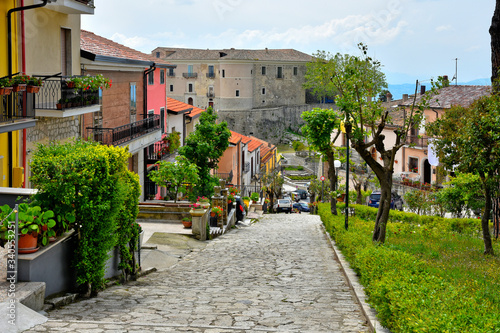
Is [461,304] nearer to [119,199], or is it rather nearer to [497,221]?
[119,199]

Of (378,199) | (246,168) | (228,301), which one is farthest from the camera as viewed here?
(246,168)

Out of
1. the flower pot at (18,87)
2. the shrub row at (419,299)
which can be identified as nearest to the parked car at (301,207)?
the flower pot at (18,87)

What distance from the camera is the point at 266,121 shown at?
98.3 meters

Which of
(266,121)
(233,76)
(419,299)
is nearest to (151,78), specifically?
(419,299)

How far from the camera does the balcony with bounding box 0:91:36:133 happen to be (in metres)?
12.4

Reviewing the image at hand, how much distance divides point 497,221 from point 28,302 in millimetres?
16062

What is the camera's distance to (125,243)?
10180 millimetres

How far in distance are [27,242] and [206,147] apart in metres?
22.9

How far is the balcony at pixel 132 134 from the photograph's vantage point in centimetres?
2178

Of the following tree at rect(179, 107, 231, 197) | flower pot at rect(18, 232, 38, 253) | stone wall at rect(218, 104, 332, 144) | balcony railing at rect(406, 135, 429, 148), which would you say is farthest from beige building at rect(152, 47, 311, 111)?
flower pot at rect(18, 232, 38, 253)

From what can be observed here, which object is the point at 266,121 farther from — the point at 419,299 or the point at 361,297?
the point at 419,299

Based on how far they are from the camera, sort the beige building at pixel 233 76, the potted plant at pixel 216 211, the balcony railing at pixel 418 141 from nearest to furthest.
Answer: the potted plant at pixel 216 211, the balcony railing at pixel 418 141, the beige building at pixel 233 76

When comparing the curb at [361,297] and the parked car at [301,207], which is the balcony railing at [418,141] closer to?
the parked car at [301,207]

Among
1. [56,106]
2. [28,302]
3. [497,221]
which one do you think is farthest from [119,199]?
[497,221]
